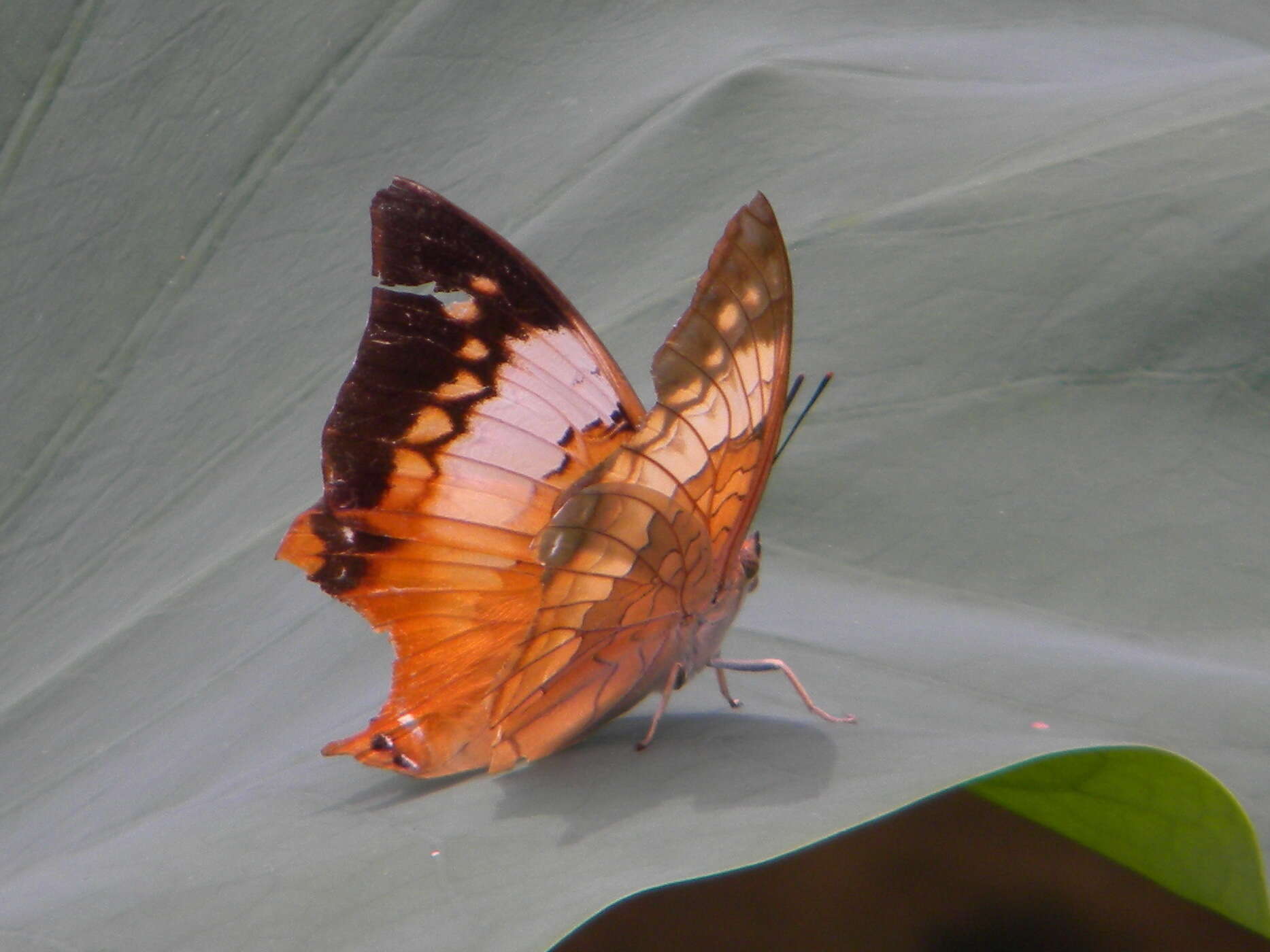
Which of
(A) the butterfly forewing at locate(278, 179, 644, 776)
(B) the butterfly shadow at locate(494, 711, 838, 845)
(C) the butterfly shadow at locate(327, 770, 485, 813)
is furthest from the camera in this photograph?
(A) the butterfly forewing at locate(278, 179, 644, 776)

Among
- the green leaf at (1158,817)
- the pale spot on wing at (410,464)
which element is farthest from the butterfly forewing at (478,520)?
→ the green leaf at (1158,817)

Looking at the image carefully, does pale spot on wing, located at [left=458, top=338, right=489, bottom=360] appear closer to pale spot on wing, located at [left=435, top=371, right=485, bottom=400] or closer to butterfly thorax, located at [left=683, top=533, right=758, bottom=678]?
pale spot on wing, located at [left=435, top=371, right=485, bottom=400]

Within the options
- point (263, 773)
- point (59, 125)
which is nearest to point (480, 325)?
point (263, 773)

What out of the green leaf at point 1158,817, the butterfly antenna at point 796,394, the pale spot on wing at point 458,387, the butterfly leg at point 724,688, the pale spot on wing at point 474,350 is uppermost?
the pale spot on wing at point 474,350

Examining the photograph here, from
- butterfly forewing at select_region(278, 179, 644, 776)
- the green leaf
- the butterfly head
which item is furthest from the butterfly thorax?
the green leaf

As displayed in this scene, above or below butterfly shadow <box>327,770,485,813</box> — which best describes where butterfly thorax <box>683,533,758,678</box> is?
above

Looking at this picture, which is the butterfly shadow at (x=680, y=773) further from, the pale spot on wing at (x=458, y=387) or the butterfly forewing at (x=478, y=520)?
the pale spot on wing at (x=458, y=387)
